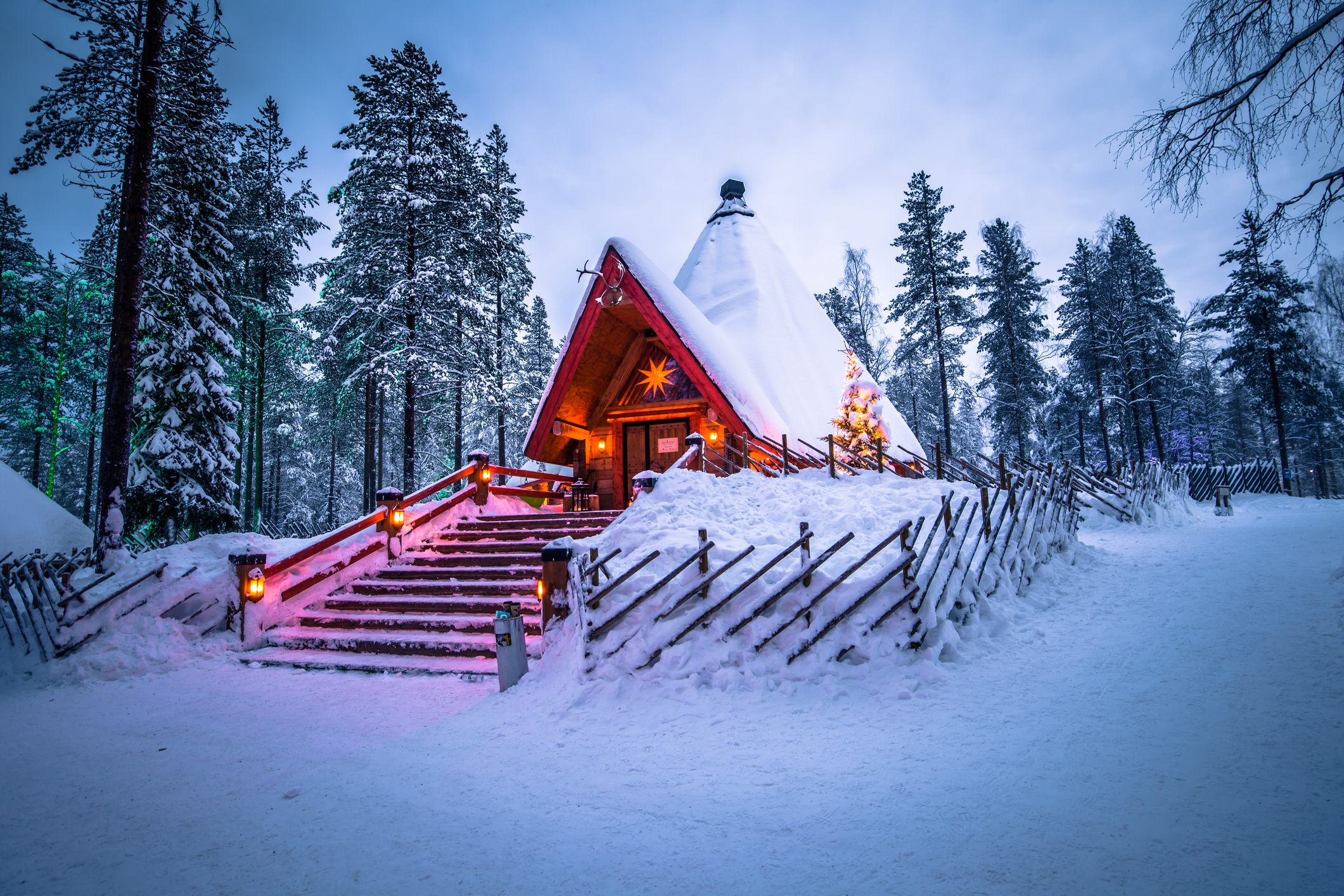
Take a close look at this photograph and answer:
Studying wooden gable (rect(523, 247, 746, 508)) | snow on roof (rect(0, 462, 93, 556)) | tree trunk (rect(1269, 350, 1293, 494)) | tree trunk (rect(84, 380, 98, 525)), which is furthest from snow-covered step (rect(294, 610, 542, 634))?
tree trunk (rect(1269, 350, 1293, 494))

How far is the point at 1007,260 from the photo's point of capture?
26469mm

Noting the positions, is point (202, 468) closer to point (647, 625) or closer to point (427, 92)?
point (427, 92)

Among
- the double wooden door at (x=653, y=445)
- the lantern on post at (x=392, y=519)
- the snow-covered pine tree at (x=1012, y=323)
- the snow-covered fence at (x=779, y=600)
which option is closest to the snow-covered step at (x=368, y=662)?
the snow-covered fence at (x=779, y=600)

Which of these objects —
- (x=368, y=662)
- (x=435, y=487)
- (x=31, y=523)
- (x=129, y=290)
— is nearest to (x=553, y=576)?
(x=368, y=662)

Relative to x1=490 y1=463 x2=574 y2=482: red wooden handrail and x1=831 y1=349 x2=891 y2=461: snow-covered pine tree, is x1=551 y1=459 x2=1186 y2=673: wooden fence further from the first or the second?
x1=490 y1=463 x2=574 y2=482: red wooden handrail

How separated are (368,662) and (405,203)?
13245mm

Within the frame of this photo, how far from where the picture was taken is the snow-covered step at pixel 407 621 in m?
7.27

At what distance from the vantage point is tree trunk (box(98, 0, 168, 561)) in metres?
8.38

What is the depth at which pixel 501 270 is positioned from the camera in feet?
67.3

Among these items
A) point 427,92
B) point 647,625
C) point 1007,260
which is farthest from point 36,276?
point 1007,260

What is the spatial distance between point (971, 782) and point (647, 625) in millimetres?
3016

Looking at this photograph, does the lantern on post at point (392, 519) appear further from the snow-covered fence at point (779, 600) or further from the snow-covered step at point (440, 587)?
the snow-covered fence at point (779, 600)

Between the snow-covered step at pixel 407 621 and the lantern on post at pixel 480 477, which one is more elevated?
the lantern on post at pixel 480 477

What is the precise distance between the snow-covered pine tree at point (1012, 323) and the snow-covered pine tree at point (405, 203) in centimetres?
2339
